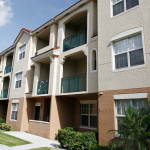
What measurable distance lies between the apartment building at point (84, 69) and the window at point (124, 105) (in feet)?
0.16

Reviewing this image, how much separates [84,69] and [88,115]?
13.8ft

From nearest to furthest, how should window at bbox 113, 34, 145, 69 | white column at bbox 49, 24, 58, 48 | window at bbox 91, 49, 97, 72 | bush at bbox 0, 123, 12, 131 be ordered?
window at bbox 113, 34, 145, 69 < window at bbox 91, 49, 97, 72 < white column at bbox 49, 24, 58, 48 < bush at bbox 0, 123, 12, 131

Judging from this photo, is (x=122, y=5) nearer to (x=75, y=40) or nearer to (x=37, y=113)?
(x=75, y=40)

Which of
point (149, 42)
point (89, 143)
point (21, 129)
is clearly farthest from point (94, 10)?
point (21, 129)

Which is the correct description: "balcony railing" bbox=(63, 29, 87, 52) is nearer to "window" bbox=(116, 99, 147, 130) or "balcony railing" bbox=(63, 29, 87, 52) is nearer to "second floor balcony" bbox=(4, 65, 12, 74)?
"window" bbox=(116, 99, 147, 130)

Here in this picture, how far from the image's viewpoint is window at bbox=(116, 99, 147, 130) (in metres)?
7.88

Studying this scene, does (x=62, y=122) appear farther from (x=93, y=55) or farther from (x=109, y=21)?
(x=109, y=21)

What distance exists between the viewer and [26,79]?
58.3 feet

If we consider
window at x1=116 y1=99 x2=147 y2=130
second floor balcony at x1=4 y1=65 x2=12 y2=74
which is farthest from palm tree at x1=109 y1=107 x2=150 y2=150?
second floor balcony at x1=4 y1=65 x2=12 y2=74

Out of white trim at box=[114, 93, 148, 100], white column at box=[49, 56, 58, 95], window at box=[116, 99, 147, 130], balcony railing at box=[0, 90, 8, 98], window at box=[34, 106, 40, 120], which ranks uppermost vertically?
white column at box=[49, 56, 58, 95]

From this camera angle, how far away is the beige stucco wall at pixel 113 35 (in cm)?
806

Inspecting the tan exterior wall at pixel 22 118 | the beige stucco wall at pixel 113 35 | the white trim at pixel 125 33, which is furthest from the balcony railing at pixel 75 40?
the tan exterior wall at pixel 22 118

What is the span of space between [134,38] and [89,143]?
660 cm

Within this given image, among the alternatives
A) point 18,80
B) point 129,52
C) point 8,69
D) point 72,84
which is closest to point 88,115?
point 72,84
